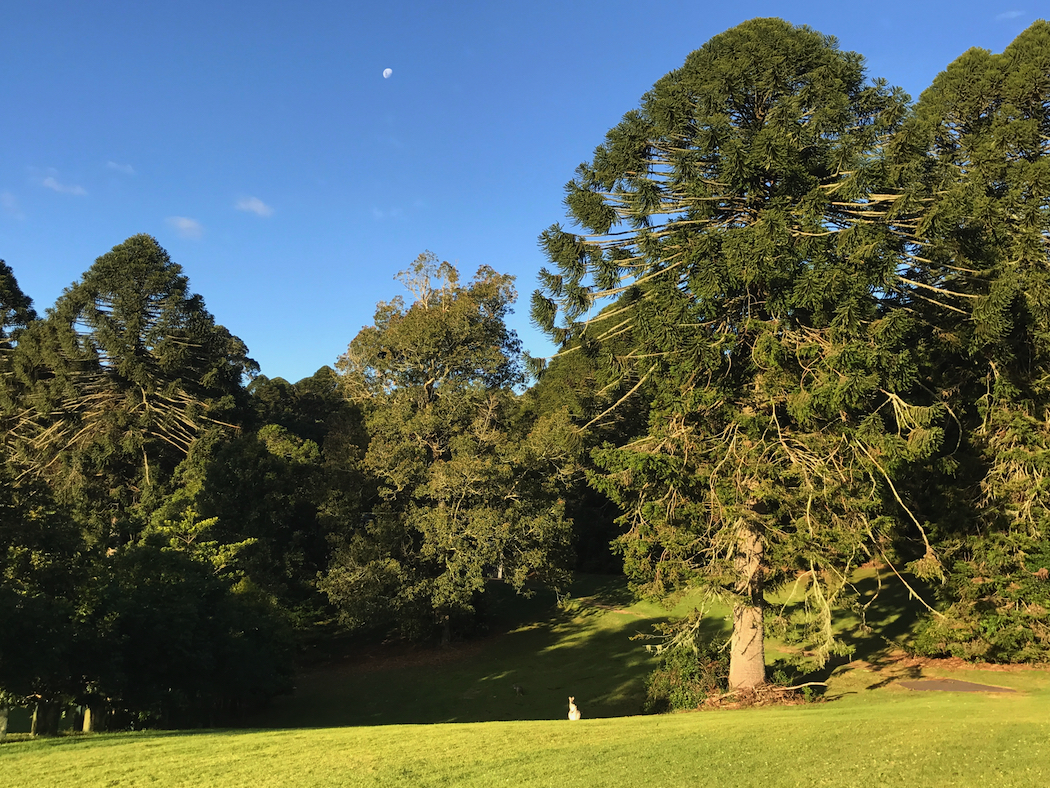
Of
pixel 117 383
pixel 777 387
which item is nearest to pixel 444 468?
pixel 777 387

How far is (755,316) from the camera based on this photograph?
1541 cm

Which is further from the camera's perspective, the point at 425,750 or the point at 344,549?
the point at 344,549

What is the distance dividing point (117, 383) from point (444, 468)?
1726 centimetres

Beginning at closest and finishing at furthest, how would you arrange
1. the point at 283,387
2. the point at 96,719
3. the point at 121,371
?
the point at 96,719, the point at 121,371, the point at 283,387

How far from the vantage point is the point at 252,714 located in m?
21.8

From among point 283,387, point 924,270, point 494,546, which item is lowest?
point 494,546

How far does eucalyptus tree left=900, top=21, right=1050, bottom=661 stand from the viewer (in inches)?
570

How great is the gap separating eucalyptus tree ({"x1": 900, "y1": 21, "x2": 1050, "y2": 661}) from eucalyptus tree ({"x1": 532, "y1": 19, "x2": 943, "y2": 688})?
3.37 ft

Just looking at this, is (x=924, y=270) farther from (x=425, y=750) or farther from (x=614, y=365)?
(x=425, y=750)

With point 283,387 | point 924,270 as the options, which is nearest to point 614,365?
point 924,270

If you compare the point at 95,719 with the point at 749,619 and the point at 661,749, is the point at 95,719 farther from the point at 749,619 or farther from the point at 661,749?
the point at 749,619

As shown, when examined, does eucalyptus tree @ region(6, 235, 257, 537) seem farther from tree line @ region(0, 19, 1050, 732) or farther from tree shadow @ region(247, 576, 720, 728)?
tree shadow @ region(247, 576, 720, 728)

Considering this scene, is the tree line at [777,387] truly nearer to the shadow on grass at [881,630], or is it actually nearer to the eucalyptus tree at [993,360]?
the eucalyptus tree at [993,360]

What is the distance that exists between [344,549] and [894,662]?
62.0 ft
